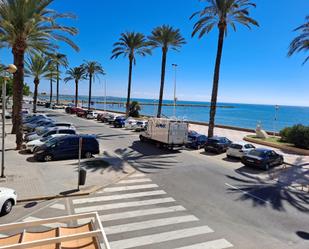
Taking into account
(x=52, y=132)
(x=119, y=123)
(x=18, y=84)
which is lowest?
(x=119, y=123)

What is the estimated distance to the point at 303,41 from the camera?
2492cm

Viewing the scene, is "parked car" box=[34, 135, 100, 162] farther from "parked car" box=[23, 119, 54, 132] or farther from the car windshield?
"parked car" box=[23, 119, 54, 132]

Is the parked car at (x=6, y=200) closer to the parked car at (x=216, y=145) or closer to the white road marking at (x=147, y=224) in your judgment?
the white road marking at (x=147, y=224)

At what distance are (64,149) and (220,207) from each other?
1276cm

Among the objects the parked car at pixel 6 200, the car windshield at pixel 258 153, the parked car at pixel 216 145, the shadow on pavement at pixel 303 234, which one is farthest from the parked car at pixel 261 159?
the parked car at pixel 6 200

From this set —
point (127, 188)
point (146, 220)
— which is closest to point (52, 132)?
point (127, 188)

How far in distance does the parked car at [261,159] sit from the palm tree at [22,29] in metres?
17.8

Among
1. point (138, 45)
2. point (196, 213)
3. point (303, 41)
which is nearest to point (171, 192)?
point (196, 213)

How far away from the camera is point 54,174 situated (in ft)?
53.0

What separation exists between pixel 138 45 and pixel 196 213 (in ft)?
140

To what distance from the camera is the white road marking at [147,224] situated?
375 inches

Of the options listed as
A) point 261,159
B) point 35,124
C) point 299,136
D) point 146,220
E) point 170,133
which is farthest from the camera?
point 35,124

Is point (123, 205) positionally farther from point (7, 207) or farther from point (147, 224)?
point (7, 207)

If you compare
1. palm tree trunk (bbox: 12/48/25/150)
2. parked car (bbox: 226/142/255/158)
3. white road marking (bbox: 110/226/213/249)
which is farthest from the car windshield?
palm tree trunk (bbox: 12/48/25/150)
